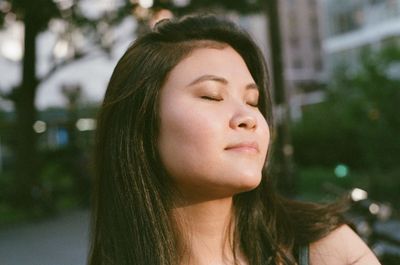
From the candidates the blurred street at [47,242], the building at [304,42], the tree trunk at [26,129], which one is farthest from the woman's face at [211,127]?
the building at [304,42]

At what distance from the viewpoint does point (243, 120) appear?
1.55 m

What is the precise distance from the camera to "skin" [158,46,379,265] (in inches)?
59.7

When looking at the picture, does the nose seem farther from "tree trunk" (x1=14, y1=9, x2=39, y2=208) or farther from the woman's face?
"tree trunk" (x1=14, y1=9, x2=39, y2=208)

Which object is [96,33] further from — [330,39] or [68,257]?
[330,39]

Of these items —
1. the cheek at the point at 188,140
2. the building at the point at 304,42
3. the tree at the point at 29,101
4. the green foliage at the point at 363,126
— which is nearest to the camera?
the cheek at the point at 188,140

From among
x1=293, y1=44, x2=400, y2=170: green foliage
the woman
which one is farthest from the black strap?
x1=293, y1=44, x2=400, y2=170: green foliage

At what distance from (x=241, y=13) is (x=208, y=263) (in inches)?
433

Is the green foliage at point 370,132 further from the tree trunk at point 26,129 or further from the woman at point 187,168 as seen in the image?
the woman at point 187,168

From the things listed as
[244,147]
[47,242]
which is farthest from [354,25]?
[244,147]

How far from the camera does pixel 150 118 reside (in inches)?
65.6

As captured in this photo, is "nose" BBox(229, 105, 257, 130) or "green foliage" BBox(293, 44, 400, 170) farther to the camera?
"green foliage" BBox(293, 44, 400, 170)

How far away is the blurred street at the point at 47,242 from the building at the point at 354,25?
31.0m

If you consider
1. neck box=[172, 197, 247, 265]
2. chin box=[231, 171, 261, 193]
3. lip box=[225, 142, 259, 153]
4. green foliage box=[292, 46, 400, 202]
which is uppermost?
lip box=[225, 142, 259, 153]

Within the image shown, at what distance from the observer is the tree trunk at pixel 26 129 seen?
14.0m
